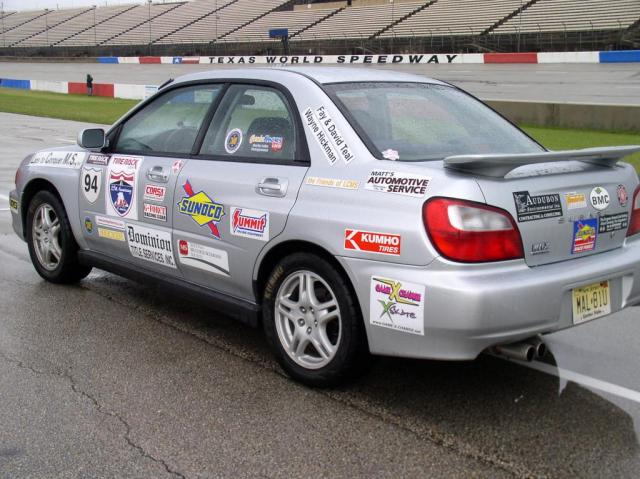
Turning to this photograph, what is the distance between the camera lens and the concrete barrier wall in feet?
56.2

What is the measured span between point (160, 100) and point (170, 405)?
88.6 inches

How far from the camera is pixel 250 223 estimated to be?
410 cm

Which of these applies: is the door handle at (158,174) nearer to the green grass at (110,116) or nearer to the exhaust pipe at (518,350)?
the exhaust pipe at (518,350)

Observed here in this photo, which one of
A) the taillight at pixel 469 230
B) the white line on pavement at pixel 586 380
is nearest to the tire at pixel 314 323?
the taillight at pixel 469 230

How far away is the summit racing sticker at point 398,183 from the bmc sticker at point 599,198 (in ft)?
2.91

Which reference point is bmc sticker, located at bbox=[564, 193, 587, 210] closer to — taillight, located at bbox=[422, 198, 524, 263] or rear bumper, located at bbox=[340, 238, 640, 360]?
rear bumper, located at bbox=[340, 238, 640, 360]

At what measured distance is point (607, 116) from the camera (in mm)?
17469

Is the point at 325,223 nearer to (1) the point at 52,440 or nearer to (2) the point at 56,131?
(1) the point at 52,440

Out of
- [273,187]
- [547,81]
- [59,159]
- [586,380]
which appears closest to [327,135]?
[273,187]

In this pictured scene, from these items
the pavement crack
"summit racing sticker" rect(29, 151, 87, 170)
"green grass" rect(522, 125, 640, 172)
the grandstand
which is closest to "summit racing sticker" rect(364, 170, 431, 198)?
the pavement crack

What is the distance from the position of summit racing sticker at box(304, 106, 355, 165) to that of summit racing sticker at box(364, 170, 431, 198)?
0.22 meters

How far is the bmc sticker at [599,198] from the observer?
376 cm

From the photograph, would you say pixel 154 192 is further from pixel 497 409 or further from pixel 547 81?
pixel 547 81

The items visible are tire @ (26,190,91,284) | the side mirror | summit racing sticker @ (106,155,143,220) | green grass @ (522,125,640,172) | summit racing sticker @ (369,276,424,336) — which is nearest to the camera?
summit racing sticker @ (369,276,424,336)
